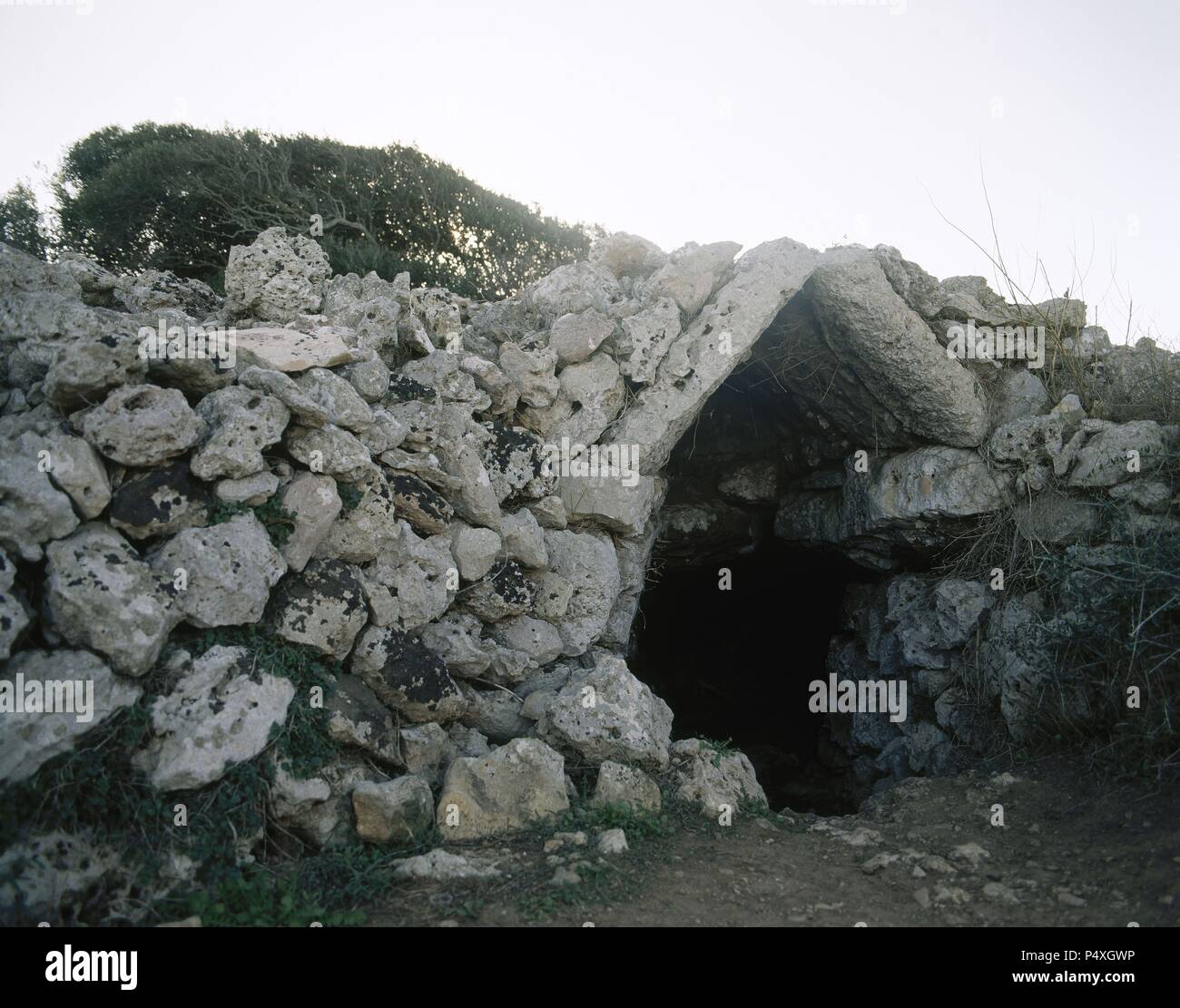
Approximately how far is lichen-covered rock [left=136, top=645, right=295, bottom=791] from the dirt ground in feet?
3.04

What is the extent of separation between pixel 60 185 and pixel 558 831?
12708 millimetres

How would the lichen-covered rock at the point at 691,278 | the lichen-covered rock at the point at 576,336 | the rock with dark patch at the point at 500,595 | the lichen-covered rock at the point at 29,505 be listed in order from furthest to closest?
the lichen-covered rock at the point at 691,278 < the lichen-covered rock at the point at 576,336 < the rock with dark patch at the point at 500,595 < the lichen-covered rock at the point at 29,505

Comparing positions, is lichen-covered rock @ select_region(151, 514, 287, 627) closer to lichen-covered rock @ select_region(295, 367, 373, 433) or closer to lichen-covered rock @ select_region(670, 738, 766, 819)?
lichen-covered rock @ select_region(295, 367, 373, 433)

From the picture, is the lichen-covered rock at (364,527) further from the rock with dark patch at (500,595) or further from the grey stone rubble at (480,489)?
the rock with dark patch at (500,595)

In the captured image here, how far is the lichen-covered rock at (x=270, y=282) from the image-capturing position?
16.3 feet

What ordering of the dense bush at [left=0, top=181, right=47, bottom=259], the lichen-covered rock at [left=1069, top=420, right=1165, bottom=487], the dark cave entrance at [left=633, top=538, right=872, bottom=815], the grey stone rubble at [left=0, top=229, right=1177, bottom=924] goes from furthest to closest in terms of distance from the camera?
the dense bush at [left=0, top=181, right=47, bottom=259] → the dark cave entrance at [left=633, top=538, right=872, bottom=815] → the lichen-covered rock at [left=1069, top=420, right=1165, bottom=487] → the grey stone rubble at [left=0, top=229, right=1177, bottom=924]

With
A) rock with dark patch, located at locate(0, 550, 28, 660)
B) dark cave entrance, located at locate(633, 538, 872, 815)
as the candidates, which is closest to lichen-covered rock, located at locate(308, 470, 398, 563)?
rock with dark patch, located at locate(0, 550, 28, 660)

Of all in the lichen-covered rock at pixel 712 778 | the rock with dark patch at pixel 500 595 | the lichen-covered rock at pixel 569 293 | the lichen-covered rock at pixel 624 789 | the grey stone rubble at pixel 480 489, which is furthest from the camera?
the lichen-covered rock at pixel 569 293

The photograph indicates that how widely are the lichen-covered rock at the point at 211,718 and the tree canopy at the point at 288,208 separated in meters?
7.48

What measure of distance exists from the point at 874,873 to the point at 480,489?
297cm

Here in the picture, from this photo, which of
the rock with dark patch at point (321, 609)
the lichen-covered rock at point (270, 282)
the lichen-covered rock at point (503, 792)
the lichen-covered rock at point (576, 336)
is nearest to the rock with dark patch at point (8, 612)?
the rock with dark patch at point (321, 609)

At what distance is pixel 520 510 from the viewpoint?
5.00 meters

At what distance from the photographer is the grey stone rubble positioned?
3.36 m
